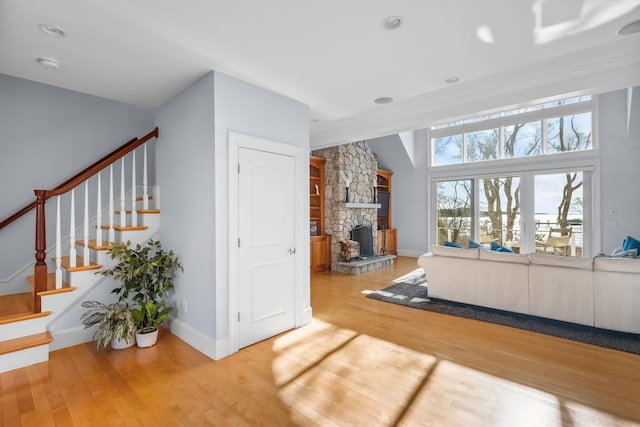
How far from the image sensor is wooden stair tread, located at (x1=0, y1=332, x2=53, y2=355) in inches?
98.3

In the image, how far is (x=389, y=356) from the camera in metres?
2.80

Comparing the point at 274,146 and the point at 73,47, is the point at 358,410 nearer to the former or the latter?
the point at 274,146

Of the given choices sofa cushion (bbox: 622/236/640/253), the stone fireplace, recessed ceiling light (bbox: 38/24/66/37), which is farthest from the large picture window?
recessed ceiling light (bbox: 38/24/66/37)

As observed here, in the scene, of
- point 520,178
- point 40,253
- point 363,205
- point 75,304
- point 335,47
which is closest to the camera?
point 335,47

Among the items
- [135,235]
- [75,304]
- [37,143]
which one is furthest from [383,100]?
[37,143]

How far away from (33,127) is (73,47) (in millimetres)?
1882

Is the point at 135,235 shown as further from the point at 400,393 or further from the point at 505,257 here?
the point at 505,257

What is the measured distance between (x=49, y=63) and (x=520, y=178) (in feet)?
27.3

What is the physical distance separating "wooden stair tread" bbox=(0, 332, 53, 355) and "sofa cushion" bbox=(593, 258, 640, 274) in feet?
17.9

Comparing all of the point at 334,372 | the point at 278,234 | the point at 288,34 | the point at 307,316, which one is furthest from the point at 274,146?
the point at 334,372

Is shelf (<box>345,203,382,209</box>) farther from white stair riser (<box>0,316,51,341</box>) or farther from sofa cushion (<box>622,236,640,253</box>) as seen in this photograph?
white stair riser (<box>0,316,51,341</box>)

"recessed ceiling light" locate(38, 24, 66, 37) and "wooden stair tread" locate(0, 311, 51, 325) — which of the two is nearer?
"recessed ceiling light" locate(38, 24, 66, 37)

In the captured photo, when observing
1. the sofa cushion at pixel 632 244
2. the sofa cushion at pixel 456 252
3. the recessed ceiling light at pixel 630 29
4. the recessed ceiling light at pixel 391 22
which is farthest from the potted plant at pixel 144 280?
the sofa cushion at pixel 632 244

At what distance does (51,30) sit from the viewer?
2.20 meters
